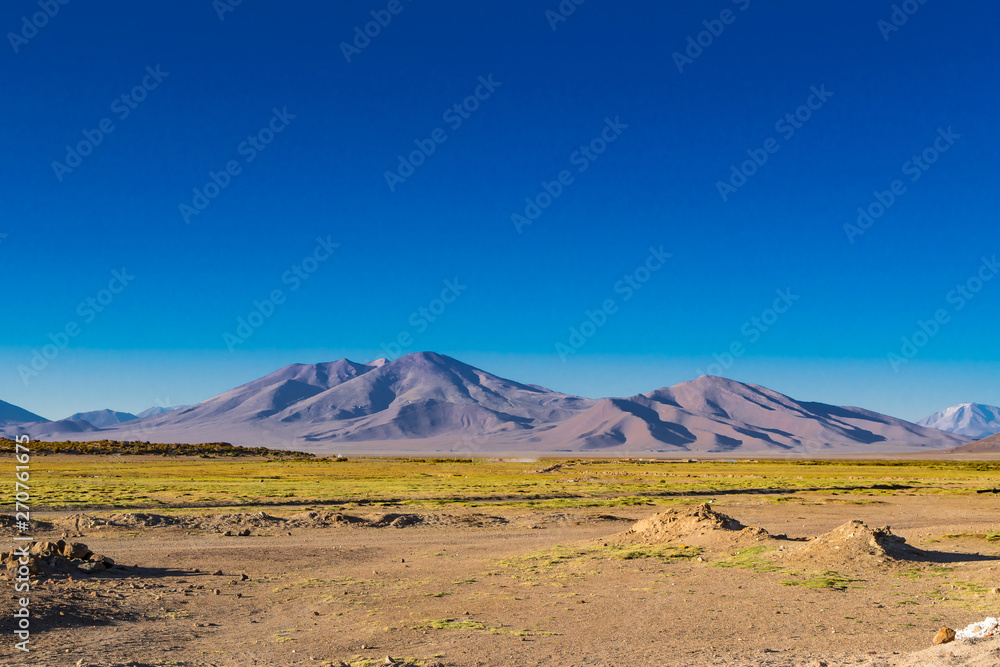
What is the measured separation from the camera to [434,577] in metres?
18.4

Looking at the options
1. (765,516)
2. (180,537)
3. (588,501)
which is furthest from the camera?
(588,501)

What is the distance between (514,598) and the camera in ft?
51.6

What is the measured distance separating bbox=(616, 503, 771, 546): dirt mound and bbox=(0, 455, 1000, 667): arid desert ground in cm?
7

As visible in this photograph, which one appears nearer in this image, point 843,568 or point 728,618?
point 728,618

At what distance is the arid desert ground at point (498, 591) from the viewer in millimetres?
11672

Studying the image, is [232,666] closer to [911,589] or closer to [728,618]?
[728,618]

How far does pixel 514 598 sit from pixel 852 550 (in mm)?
9019

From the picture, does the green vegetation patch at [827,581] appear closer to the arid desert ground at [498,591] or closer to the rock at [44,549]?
the arid desert ground at [498,591]

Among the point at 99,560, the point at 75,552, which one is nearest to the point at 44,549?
the point at 75,552

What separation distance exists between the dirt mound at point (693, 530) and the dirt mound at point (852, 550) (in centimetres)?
235

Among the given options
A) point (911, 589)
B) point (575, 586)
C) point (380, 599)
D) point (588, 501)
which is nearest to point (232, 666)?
point (380, 599)

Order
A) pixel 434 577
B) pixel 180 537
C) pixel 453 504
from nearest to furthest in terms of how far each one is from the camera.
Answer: pixel 434 577 < pixel 180 537 < pixel 453 504

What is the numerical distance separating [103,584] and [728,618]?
42.6 feet

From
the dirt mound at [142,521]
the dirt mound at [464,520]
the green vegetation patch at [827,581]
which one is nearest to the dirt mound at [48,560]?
the dirt mound at [142,521]
